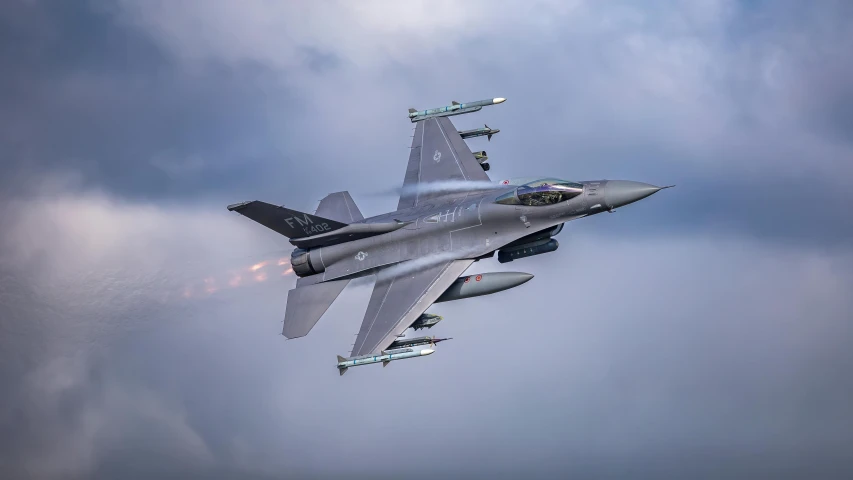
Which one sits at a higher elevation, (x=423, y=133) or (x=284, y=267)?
(x=423, y=133)

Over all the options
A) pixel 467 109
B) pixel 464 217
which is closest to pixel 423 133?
pixel 467 109

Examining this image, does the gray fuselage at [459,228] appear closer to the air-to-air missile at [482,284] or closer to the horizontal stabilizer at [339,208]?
the air-to-air missile at [482,284]

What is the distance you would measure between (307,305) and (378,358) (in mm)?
4673

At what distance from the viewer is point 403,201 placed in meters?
46.3

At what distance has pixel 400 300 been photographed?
42031mm

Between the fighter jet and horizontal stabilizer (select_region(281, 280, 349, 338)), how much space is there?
41mm

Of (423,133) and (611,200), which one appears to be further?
(423,133)

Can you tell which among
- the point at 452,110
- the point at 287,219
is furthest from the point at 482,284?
the point at 452,110

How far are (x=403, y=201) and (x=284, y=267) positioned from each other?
5.91 meters

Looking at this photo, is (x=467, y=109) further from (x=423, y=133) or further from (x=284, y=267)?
(x=284, y=267)

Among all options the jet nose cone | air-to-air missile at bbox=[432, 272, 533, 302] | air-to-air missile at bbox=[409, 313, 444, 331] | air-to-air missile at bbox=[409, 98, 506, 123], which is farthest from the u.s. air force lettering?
the jet nose cone

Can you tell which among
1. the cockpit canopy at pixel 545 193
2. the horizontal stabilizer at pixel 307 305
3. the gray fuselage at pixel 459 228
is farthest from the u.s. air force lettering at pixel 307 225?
the cockpit canopy at pixel 545 193

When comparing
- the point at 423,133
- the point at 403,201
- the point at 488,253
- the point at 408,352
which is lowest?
the point at 408,352

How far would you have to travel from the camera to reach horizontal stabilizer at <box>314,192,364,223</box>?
45625 millimetres
